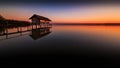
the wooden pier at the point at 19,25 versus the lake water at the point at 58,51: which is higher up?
the wooden pier at the point at 19,25

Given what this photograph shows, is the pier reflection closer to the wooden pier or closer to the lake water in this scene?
the wooden pier

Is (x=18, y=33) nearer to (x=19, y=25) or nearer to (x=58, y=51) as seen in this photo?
(x=19, y=25)

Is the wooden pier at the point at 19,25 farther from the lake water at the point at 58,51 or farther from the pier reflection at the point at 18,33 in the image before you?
the lake water at the point at 58,51

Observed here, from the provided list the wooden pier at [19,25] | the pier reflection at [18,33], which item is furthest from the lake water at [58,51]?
the wooden pier at [19,25]

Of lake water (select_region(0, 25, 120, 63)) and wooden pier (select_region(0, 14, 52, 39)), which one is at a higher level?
wooden pier (select_region(0, 14, 52, 39))

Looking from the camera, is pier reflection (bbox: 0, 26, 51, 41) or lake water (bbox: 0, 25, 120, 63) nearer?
lake water (bbox: 0, 25, 120, 63)

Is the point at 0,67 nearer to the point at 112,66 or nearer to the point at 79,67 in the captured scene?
the point at 79,67

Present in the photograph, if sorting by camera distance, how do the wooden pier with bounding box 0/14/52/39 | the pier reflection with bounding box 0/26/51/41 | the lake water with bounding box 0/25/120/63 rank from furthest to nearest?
1. the wooden pier with bounding box 0/14/52/39
2. the pier reflection with bounding box 0/26/51/41
3. the lake water with bounding box 0/25/120/63

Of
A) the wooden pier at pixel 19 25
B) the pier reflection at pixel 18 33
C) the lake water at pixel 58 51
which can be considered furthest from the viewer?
the wooden pier at pixel 19 25

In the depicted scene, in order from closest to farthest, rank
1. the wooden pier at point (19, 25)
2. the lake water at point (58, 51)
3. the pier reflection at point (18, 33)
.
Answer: the lake water at point (58, 51), the pier reflection at point (18, 33), the wooden pier at point (19, 25)

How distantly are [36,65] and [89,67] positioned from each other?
233cm

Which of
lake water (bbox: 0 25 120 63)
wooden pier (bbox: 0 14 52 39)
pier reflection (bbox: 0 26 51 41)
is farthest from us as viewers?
wooden pier (bbox: 0 14 52 39)

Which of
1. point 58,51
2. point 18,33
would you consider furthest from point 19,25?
point 58,51

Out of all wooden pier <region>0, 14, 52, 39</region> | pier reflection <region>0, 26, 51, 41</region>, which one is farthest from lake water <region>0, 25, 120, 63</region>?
wooden pier <region>0, 14, 52, 39</region>
